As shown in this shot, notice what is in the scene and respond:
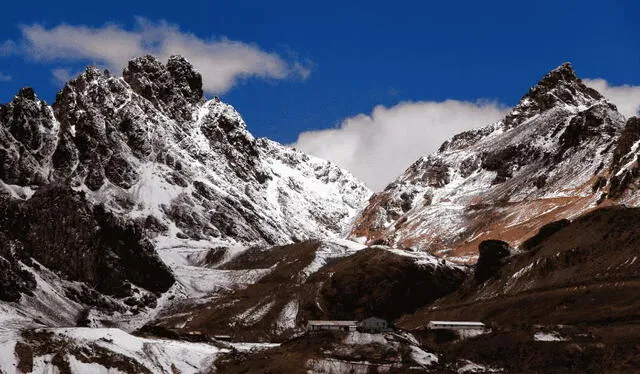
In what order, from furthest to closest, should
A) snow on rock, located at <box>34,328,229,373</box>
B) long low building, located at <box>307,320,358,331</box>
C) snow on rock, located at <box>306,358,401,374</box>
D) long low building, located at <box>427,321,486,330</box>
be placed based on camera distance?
long low building, located at <box>307,320,358,331</box>, long low building, located at <box>427,321,486,330</box>, snow on rock, located at <box>34,328,229,373</box>, snow on rock, located at <box>306,358,401,374</box>

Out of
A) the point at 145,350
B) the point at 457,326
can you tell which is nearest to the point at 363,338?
the point at 457,326

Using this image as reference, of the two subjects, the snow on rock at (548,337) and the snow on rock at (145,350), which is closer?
the snow on rock at (548,337)

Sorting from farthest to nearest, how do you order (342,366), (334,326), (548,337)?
(334,326)
(342,366)
(548,337)

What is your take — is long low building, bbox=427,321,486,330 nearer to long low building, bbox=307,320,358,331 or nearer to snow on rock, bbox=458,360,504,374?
long low building, bbox=307,320,358,331

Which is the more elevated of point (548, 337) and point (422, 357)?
point (548, 337)

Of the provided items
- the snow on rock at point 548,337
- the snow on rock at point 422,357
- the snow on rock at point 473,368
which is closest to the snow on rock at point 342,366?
the snow on rock at point 422,357

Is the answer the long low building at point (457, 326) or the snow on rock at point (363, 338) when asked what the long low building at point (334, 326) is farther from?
the long low building at point (457, 326)

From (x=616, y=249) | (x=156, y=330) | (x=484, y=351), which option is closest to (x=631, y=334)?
(x=484, y=351)

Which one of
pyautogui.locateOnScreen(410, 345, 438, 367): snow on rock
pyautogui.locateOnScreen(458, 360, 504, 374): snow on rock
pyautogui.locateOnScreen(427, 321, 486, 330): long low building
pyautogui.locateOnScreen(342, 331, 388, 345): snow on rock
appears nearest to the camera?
pyautogui.locateOnScreen(458, 360, 504, 374): snow on rock

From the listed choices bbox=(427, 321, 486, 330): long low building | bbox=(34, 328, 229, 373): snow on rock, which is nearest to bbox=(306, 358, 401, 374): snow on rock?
bbox=(34, 328, 229, 373): snow on rock

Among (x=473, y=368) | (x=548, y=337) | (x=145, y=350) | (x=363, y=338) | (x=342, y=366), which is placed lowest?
(x=473, y=368)

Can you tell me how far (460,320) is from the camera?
563 ft

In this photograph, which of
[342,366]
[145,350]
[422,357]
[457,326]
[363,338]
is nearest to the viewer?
[342,366]

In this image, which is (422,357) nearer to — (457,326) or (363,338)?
(363,338)
